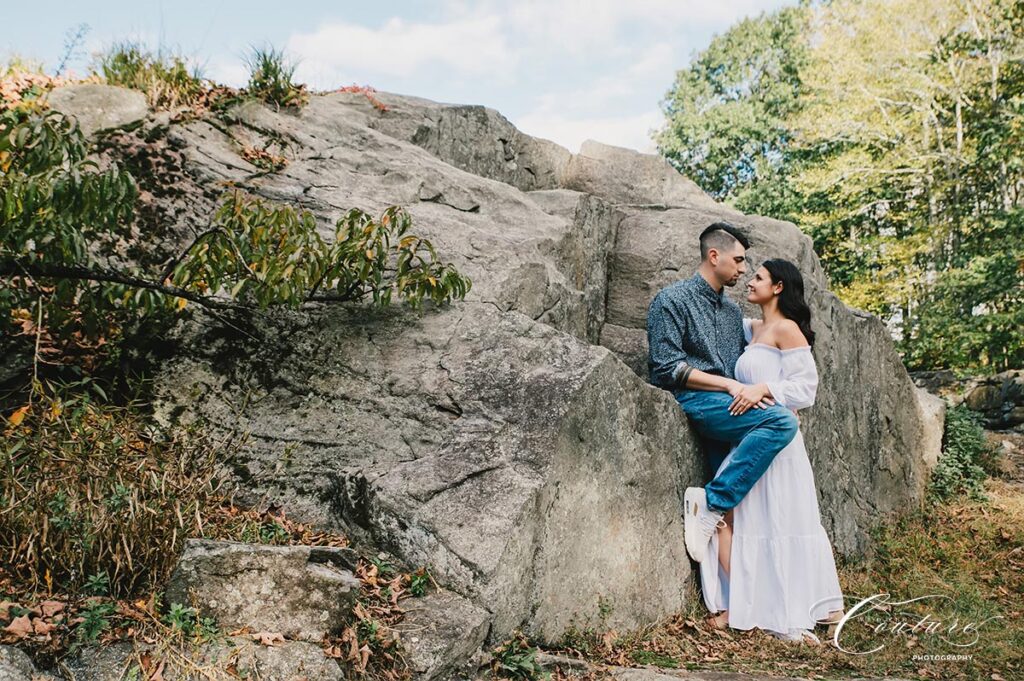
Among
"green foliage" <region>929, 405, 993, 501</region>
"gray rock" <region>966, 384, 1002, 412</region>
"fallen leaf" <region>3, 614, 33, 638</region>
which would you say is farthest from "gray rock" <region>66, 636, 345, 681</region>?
"gray rock" <region>966, 384, 1002, 412</region>

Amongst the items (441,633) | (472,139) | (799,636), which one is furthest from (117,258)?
(799,636)

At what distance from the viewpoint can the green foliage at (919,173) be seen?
Result: 16.0m

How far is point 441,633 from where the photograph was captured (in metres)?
3.96

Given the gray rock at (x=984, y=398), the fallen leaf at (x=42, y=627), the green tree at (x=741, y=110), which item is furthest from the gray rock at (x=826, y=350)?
the green tree at (x=741, y=110)

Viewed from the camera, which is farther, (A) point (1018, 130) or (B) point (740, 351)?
(A) point (1018, 130)

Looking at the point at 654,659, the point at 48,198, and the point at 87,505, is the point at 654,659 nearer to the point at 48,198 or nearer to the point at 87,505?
the point at 87,505

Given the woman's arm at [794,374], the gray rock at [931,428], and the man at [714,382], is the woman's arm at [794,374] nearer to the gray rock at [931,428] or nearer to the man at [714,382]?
the man at [714,382]

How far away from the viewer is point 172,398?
17.1ft

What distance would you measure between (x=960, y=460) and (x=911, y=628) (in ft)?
18.4

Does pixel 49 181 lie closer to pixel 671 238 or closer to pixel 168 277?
pixel 168 277

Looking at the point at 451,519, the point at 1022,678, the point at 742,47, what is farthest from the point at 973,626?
the point at 742,47

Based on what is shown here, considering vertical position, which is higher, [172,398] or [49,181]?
[49,181]

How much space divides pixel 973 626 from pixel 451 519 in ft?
13.9

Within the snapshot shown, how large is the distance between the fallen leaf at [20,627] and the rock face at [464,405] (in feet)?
5.36
